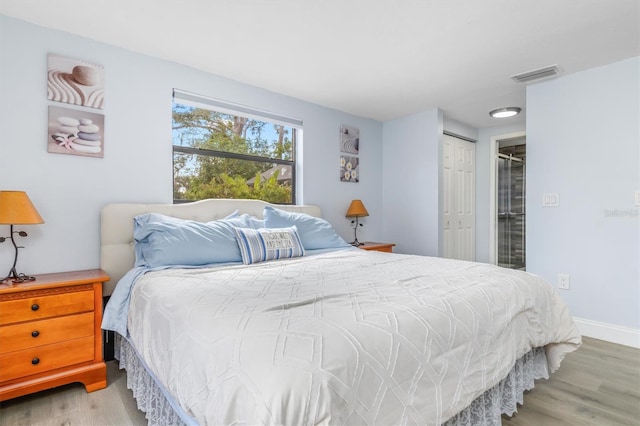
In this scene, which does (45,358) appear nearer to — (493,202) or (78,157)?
(78,157)

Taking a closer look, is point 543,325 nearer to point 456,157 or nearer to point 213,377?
point 213,377

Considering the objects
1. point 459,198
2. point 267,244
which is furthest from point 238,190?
point 459,198

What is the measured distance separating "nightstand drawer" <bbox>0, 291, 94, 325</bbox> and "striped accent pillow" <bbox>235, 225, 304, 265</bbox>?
0.95 m

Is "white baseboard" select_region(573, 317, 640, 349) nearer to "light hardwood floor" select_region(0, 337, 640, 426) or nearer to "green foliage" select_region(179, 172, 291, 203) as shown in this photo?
"light hardwood floor" select_region(0, 337, 640, 426)

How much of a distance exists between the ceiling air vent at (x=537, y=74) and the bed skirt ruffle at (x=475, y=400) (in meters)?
2.32

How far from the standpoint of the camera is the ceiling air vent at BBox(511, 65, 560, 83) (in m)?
2.83

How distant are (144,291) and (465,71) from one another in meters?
2.98

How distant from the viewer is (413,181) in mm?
4168

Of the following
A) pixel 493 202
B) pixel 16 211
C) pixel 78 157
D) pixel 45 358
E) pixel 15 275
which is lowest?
pixel 45 358

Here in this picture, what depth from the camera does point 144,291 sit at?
171 cm

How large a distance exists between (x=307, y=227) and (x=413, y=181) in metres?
A: 1.85

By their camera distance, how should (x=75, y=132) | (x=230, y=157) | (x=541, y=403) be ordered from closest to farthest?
(x=541, y=403) < (x=75, y=132) < (x=230, y=157)

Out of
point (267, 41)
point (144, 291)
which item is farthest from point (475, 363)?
point (267, 41)

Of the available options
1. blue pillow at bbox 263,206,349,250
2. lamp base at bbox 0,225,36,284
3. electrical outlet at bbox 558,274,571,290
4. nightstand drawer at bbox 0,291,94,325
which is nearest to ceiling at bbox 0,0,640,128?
blue pillow at bbox 263,206,349,250
